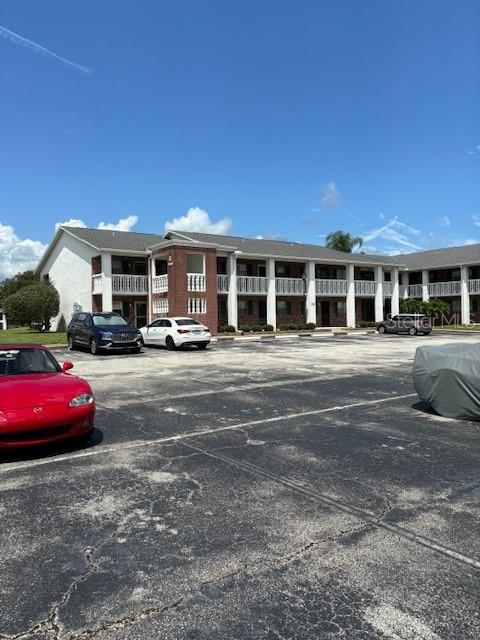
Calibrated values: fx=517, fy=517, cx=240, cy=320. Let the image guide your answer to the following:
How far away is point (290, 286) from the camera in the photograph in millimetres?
41531

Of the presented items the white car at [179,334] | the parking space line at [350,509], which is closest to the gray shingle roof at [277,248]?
the white car at [179,334]

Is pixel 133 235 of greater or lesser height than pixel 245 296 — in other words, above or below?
above

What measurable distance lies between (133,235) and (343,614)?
3888 centimetres

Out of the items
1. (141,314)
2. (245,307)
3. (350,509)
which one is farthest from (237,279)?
(350,509)

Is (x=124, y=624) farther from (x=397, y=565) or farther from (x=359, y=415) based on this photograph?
(x=359, y=415)

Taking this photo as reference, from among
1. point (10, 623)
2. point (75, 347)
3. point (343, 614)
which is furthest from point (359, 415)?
point (75, 347)

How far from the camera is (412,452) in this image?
6156mm

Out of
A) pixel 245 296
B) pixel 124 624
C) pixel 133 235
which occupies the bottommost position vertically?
pixel 124 624

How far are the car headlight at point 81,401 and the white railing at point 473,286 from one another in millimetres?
47098

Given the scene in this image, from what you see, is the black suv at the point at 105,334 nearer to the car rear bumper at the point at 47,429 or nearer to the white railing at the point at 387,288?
the car rear bumper at the point at 47,429

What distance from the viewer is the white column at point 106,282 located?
108 ft

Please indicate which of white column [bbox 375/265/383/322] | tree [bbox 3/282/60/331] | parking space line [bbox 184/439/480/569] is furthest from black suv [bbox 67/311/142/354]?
white column [bbox 375/265/383/322]

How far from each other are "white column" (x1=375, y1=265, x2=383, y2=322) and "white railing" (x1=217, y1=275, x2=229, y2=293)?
1636 cm

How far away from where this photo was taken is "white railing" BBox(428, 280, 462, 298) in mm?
49094
